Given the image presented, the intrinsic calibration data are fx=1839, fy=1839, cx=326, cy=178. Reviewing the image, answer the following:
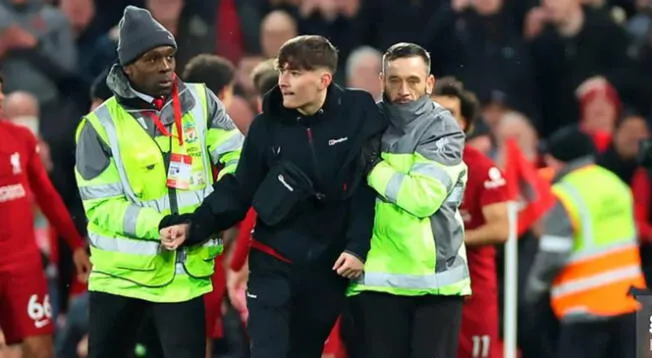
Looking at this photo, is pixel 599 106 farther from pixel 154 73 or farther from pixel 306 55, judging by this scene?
pixel 154 73

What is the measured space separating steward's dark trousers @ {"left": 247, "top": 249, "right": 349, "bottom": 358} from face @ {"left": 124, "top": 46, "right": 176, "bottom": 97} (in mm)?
789

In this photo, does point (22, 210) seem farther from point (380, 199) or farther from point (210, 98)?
point (380, 199)

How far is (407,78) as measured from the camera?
7719 mm

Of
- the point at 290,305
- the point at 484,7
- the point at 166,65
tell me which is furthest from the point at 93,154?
the point at 484,7

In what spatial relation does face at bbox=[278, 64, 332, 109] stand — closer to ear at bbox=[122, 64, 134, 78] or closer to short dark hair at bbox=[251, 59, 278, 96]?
ear at bbox=[122, 64, 134, 78]

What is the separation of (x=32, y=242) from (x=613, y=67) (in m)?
4.85

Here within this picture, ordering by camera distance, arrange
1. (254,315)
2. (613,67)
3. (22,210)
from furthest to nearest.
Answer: (613,67) → (22,210) → (254,315)

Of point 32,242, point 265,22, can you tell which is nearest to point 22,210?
point 32,242

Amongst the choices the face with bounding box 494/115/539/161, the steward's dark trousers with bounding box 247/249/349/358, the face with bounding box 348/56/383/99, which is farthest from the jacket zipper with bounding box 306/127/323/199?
the face with bounding box 348/56/383/99

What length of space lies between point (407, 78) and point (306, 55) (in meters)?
0.47

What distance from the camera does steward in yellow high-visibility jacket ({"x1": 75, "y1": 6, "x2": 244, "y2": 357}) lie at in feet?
25.2

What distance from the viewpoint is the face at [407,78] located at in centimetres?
770

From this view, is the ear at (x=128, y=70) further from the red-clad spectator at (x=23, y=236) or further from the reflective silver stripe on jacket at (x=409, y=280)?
the red-clad spectator at (x=23, y=236)

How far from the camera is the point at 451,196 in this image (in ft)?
25.6
